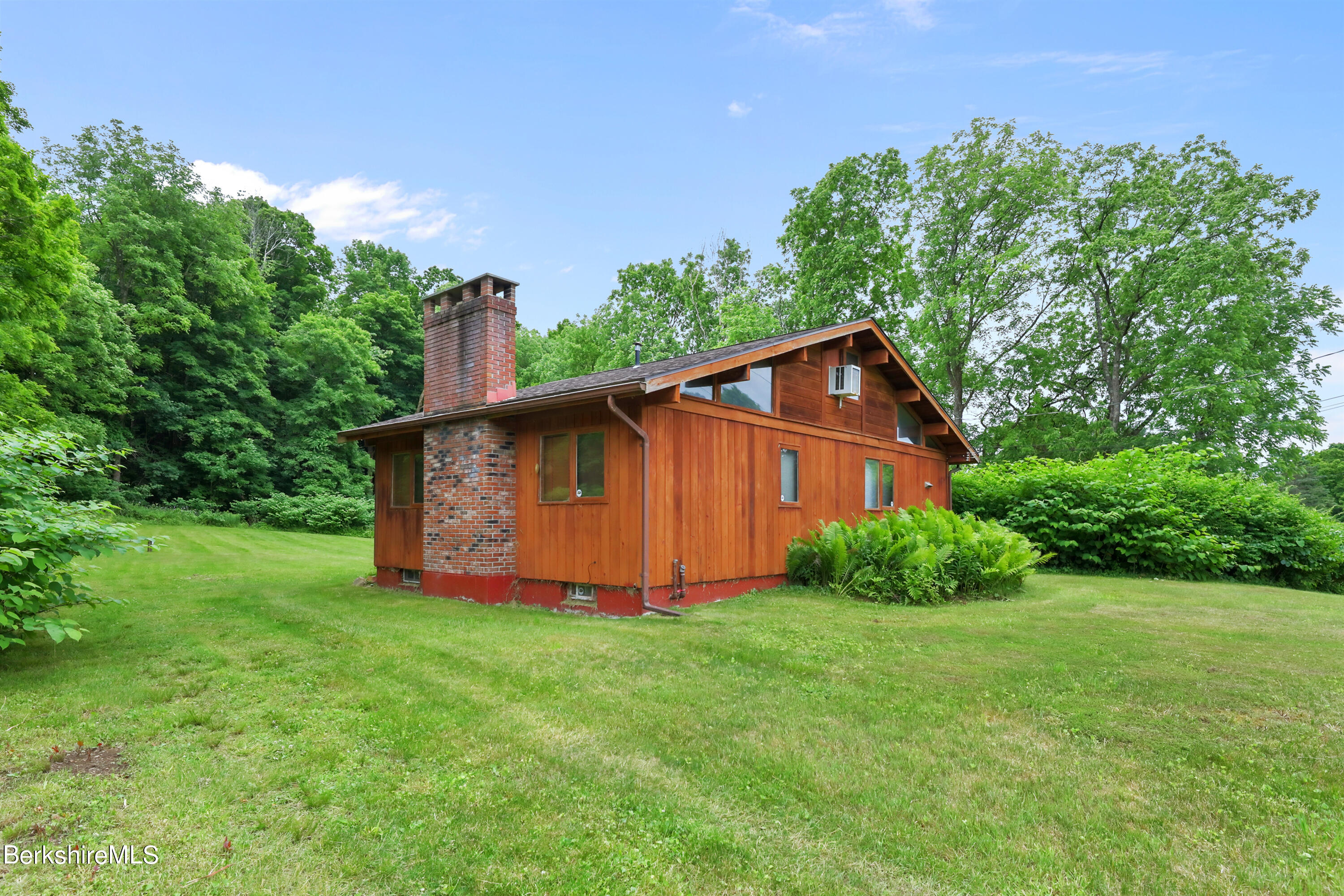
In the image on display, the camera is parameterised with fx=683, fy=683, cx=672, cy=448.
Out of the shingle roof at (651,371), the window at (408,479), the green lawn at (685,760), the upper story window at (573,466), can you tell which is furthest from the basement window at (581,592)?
the window at (408,479)

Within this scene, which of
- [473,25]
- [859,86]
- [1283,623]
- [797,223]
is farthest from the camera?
[797,223]

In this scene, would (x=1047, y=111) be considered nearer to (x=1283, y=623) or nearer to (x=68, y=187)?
(x=1283, y=623)

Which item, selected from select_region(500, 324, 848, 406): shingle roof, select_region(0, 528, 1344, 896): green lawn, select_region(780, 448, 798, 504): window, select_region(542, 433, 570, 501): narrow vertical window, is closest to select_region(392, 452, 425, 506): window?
select_region(500, 324, 848, 406): shingle roof

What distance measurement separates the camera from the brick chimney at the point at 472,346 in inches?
416

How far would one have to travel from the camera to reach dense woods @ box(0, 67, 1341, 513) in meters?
22.2

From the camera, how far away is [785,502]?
1096cm

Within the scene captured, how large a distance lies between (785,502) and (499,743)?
7.69 meters

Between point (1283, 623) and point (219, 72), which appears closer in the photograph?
point (1283, 623)

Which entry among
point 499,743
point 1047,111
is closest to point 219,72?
point 499,743

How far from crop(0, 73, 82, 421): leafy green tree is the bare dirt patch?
12.6 metres

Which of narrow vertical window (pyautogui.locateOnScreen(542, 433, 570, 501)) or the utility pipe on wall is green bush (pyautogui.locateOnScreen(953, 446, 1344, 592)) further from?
narrow vertical window (pyautogui.locateOnScreen(542, 433, 570, 501))

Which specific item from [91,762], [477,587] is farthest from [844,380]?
[91,762]

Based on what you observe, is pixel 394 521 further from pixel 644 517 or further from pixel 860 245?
pixel 860 245

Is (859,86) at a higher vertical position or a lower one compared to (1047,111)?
lower
